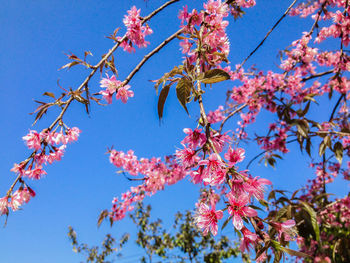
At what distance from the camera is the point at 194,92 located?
2.48ft

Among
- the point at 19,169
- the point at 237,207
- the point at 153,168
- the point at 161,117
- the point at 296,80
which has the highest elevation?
the point at 296,80

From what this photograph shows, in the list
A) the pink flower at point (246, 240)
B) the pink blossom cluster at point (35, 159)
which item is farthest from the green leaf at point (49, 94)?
the pink flower at point (246, 240)

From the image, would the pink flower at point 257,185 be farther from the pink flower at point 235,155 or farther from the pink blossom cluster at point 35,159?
the pink blossom cluster at point 35,159

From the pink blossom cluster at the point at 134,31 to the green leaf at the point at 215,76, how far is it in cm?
92

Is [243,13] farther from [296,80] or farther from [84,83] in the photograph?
[296,80]

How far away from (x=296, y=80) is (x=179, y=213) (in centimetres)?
490

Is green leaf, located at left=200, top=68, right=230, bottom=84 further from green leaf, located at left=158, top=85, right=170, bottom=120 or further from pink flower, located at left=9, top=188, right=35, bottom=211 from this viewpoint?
pink flower, located at left=9, top=188, right=35, bottom=211

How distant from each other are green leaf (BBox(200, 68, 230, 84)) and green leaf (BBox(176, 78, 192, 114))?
42mm

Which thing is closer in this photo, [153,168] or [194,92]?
[194,92]

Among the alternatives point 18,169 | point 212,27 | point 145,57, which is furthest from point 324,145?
point 18,169

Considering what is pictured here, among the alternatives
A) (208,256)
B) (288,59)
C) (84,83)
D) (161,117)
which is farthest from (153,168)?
(208,256)

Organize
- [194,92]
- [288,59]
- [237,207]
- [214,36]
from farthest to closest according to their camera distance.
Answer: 1. [288,59]
2. [214,36]
3. [194,92]
4. [237,207]

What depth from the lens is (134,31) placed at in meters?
1.56

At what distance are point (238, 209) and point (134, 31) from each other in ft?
4.17
